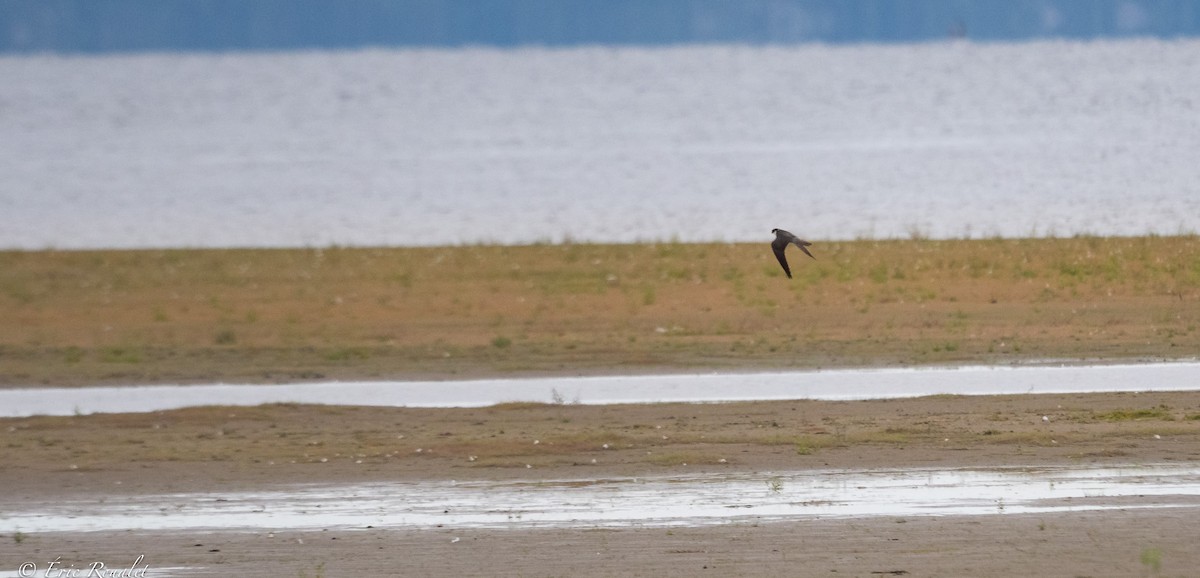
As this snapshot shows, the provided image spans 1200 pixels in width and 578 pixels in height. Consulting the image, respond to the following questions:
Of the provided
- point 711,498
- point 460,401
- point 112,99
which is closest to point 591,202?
point 112,99

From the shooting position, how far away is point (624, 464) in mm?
9727

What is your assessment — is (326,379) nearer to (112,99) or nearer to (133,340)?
(133,340)

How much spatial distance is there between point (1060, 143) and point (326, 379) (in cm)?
1248

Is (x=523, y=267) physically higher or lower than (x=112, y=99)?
lower

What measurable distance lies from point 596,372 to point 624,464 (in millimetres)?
5047

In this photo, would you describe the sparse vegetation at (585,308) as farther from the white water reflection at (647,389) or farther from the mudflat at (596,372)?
the white water reflection at (647,389)

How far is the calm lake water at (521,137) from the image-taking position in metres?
23.1

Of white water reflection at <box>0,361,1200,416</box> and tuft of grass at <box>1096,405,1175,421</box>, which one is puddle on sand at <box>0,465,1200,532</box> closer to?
tuft of grass at <box>1096,405,1175,421</box>

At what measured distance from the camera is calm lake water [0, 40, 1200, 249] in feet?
75.8

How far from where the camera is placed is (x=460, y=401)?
517 inches

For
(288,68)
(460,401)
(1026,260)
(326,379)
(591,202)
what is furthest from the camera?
(288,68)

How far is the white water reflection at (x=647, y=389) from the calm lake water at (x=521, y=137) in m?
7.99

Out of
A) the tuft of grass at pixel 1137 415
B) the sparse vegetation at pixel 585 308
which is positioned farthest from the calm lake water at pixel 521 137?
the tuft of grass at pixel 1137 415

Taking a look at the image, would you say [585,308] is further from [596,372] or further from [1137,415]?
[1137,415]
